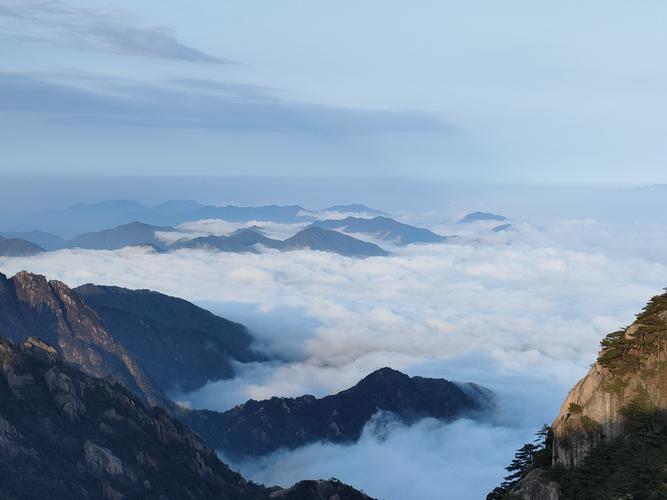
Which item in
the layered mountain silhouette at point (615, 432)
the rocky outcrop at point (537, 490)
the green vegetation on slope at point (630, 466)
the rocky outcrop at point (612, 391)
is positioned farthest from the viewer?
the rocky outcrop at point (612, 391)

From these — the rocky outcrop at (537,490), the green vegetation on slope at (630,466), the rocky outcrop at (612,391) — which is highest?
the rocky outcrop at (612,391)

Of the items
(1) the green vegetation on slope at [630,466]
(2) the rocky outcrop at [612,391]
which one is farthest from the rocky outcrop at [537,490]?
(2) the rocky outcrop at [612,391]

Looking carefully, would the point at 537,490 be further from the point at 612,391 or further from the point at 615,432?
the point at 612,391

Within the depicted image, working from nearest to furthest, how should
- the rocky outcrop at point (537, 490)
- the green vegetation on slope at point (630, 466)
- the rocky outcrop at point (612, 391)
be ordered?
1. the green vegetation on slope at point (630, 466)
2. the rocky outcrop at point (537, 490)
3. the rocky outcrop at point (612, 391)

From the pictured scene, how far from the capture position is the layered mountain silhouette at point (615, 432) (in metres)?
87.9

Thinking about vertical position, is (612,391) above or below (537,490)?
above

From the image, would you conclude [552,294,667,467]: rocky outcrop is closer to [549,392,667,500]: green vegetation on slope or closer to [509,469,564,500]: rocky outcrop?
[549,392,667,500]: green vegetation on slope

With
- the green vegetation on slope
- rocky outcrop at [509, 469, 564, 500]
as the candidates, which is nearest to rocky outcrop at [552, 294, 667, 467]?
the green vegetation on slope

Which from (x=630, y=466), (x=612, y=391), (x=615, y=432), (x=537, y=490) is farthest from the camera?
(x=612, y=391)

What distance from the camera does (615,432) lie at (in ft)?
320

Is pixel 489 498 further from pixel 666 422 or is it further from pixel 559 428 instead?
pixel 666 422

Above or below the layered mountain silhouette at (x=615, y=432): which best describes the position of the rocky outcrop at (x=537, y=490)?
below

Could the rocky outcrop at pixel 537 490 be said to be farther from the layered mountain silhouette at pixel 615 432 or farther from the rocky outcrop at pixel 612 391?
the rocky outcrop at pixel 612 391

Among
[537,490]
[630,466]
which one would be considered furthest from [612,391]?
[537,490]
